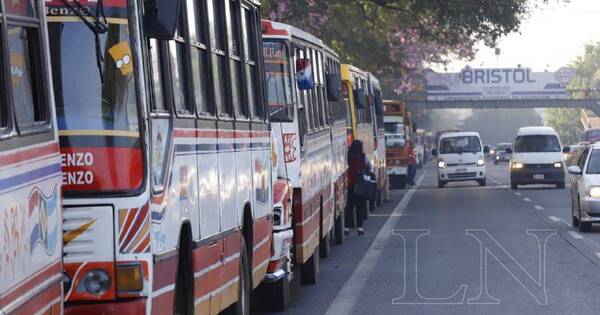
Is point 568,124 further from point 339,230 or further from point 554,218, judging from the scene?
point 339,230

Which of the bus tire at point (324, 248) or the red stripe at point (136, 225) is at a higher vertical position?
the red stripe at point (136, 225)

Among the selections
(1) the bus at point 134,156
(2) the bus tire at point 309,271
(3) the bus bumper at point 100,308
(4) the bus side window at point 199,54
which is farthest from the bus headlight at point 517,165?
(3) the bus bumper at point 100,308

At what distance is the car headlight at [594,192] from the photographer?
24.7 meters

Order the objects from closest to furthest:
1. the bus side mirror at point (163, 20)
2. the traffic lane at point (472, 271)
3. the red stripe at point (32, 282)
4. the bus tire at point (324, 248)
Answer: the red stripe at point (32, 282) < the bus side mirror at point (163, 20) < the traffic lane at point (472, 271) < the bus tire at point (324, 248)

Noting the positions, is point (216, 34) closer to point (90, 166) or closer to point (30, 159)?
point (90, 166)

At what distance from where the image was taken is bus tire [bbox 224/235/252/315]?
38.3ft

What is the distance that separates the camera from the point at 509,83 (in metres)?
116

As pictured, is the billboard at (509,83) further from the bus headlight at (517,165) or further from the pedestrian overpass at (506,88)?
the bus headlight at (517,165)

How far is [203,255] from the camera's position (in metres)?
9.75

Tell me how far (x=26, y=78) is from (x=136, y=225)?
1.19 meters

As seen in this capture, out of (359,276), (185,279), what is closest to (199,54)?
(185,279)

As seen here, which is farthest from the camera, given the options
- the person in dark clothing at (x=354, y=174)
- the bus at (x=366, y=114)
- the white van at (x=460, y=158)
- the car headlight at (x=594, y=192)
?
the white van at (x=460, y=158)

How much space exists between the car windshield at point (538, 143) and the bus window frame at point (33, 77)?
133 ft

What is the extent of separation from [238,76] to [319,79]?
7895mm
